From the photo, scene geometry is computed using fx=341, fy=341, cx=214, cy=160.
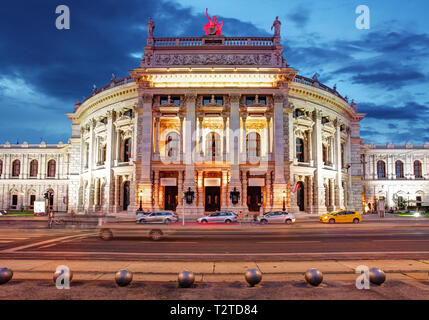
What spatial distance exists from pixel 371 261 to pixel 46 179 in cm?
7180

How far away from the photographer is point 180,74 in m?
43.5

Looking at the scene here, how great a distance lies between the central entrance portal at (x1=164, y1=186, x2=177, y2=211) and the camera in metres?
44.7

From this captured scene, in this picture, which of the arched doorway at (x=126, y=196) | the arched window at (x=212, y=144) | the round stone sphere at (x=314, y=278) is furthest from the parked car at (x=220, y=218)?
the round stone sphere at (x=314, y=278)

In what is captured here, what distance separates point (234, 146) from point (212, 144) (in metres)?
5.37

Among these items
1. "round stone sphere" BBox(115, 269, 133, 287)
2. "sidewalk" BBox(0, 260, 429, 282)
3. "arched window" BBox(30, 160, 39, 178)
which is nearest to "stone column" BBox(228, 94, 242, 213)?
"sidewalk" BBox(0, 260, 429, 282)

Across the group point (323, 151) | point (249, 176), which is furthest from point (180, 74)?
point (323, 151)

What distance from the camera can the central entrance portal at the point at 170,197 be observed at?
44734 millimetres

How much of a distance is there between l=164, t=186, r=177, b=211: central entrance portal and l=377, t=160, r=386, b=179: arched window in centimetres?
4692

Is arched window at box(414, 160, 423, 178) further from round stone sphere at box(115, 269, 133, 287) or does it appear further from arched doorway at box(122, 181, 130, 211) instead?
round stone sphere at box(115, 269, 133, 287)

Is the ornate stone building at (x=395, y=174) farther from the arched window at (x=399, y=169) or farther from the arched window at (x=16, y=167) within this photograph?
the arched window at (x=16, y=167)

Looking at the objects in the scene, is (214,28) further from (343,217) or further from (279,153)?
(343,217)

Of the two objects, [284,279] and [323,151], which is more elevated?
[323,151]

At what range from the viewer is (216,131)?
46.5 metres

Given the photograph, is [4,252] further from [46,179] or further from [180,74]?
[46,179]
